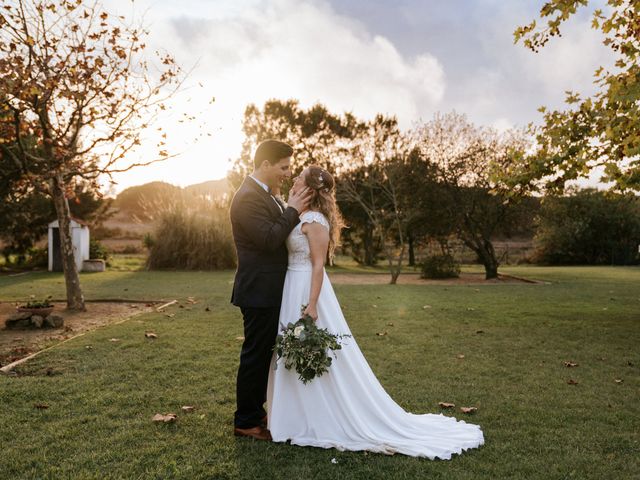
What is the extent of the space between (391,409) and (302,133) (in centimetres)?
3932

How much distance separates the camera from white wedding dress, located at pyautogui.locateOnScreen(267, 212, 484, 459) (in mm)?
4047

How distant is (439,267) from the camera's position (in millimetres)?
23281

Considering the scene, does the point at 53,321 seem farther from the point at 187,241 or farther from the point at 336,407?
the point at 187,241

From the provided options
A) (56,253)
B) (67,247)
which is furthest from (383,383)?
(56,253)

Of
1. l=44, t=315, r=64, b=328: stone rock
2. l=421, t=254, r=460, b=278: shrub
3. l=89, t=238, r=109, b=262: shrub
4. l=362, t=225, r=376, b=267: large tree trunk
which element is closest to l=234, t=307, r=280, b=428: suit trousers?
l=44, t=315, r=64, b=328: stone rock

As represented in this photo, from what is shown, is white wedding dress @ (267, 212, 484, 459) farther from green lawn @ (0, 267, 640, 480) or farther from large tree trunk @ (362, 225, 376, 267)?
large tree trunk @ (362, 225, 376, 267)

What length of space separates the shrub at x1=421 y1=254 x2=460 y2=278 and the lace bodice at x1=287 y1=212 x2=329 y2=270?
19.7 m

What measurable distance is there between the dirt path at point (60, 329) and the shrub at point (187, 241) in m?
13.1

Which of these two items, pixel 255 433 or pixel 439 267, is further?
pixel 439 267

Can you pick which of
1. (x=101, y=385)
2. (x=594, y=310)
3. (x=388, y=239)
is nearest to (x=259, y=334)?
(x=101, y=385)

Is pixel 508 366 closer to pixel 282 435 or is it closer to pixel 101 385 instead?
pixel 282 435

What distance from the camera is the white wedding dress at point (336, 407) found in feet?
13.3

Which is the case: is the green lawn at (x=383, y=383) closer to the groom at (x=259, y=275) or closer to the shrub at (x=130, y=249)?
the groom at (x=259, y=275)

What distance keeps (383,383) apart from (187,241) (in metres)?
21.2
